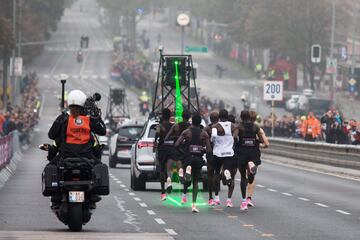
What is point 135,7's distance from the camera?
199 meters

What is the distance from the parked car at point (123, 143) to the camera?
4481 centimetres

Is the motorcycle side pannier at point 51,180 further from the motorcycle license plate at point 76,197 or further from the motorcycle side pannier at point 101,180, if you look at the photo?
the motorcycle side pannier at point 101,180

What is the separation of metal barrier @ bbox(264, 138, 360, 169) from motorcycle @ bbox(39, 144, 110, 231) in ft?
69.6

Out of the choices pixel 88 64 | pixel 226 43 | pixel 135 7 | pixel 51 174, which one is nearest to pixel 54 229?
pixel 51 174

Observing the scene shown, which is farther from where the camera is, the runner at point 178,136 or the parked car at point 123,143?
the parked car at point 123,143

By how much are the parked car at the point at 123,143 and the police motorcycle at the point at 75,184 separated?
25679 millimetres

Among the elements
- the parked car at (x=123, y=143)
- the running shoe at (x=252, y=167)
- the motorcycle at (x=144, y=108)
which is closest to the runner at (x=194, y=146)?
the running shoe at (x=252, y=167)

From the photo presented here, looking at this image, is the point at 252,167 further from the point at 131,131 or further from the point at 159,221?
the point at 131,131

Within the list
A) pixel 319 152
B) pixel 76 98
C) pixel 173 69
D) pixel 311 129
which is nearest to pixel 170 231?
pixel 76 98

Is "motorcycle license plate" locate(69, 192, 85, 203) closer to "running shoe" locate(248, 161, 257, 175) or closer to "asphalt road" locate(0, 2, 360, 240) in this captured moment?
"asphalt road" locate(0, 2, 360, 240)

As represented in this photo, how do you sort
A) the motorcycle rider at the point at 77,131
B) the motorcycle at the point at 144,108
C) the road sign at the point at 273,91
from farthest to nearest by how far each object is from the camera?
the motorcycle at the point at 144,108
the road sign at the point at 273,91
the motorcycle rider at the point at 77,131

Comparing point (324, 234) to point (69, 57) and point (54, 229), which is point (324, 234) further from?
point (69, 57)

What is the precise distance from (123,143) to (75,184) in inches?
1029

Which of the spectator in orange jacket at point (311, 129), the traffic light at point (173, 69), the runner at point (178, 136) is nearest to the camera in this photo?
the runner at point (178, 136)
